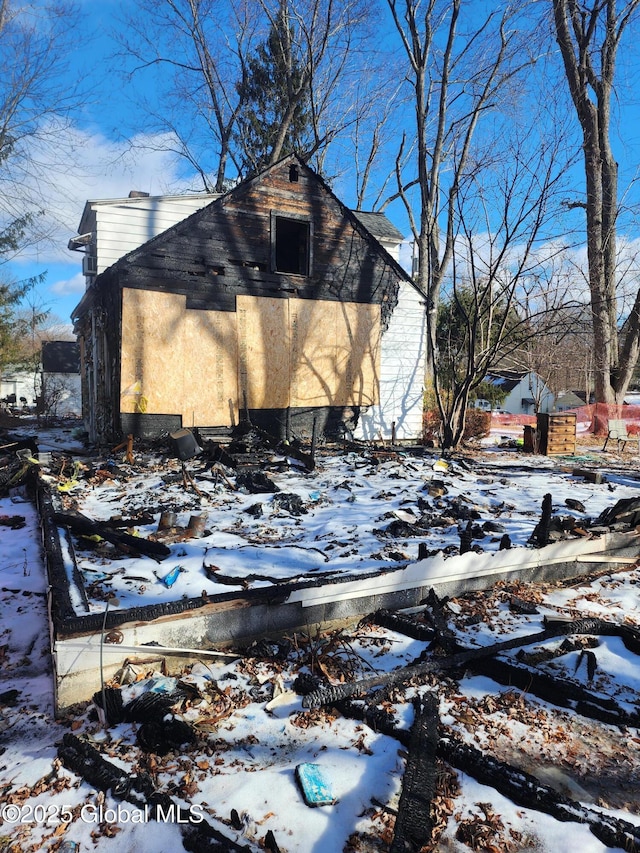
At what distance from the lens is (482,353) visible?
1380 cm

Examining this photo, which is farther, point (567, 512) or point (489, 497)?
point (489, 497)

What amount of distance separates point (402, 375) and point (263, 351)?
440 centimetres

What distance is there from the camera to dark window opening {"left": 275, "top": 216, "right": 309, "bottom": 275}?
1254cm

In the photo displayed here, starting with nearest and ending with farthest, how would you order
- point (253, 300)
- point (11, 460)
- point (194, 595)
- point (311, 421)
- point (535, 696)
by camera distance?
point (535, 696) < point (194, 595) < point (11, 460) < point (253, 300) < point (311, 421)

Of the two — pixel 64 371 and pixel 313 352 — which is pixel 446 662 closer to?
pixel 313 352

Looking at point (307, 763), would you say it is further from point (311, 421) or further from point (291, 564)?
point (311, 421)

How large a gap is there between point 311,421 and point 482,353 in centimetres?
512

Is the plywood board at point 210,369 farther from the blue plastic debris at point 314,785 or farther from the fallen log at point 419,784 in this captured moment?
the blue plastic debris at point 314,785

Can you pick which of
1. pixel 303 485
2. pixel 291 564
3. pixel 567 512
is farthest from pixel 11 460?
pixel 567 512

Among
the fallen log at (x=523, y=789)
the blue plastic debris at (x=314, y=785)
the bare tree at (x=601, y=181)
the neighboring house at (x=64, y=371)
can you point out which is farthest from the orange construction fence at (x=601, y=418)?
the neighboring house at (x=64, y=371)

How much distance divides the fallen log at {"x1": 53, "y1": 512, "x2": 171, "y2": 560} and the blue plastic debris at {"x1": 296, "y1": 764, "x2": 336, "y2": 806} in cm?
292

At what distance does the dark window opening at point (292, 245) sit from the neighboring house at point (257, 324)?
6 centimetres

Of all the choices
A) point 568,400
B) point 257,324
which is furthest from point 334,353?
point 568,400

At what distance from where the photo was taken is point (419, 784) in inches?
94.3
